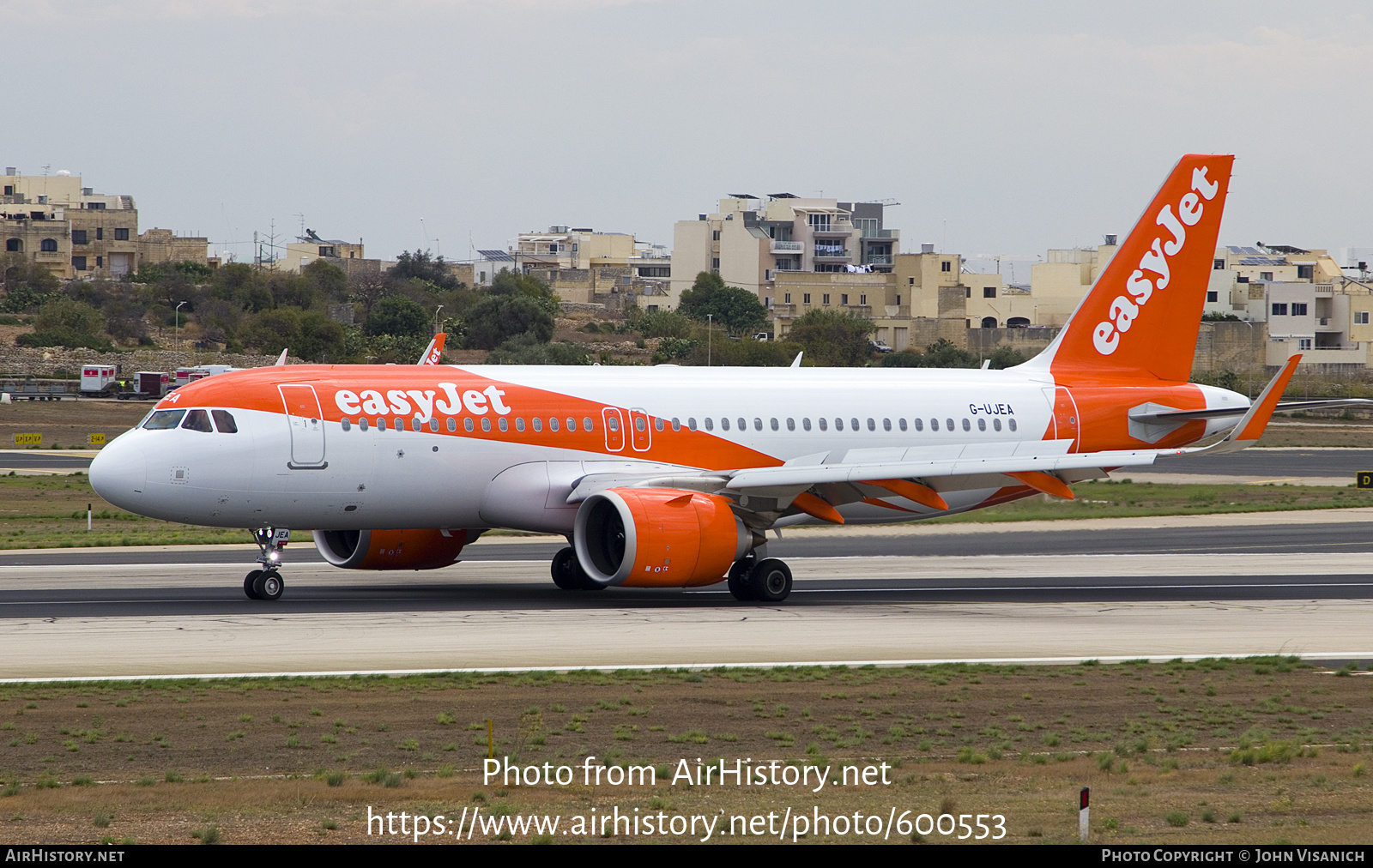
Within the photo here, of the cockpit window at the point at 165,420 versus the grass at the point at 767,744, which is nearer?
the grass at the point at 767,744

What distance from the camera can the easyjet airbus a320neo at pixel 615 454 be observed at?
96.4 feet

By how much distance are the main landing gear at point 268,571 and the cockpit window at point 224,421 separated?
80.5 inches

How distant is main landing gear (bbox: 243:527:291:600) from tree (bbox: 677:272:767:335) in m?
152

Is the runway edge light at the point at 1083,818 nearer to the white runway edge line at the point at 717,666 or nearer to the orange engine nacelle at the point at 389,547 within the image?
the white runway edge line at the point at 717,666

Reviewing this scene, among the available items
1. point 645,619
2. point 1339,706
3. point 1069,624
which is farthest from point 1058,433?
point 1339,706

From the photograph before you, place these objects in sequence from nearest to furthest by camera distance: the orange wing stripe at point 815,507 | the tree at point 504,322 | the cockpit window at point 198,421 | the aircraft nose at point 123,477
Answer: the aircraft nose at point 123,477 < the cockpit window at point 198,421 < the orange wing stripe at point 815,507 < the tree at point 504,322

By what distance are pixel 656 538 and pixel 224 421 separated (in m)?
8.04

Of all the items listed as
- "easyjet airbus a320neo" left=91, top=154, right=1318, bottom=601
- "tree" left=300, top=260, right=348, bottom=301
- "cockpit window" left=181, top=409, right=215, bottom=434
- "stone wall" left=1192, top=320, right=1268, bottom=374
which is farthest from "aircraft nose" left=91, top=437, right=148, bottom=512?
"tree" left=300, top=260, right=348, bottom=301

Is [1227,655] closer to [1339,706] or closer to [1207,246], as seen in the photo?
[1339,706]

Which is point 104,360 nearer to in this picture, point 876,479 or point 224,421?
point 224,421

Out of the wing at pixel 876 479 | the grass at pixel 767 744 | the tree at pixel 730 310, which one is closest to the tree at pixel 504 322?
the tree at pixel 730 310

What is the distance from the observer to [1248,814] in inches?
547

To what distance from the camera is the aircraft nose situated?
28562 mm

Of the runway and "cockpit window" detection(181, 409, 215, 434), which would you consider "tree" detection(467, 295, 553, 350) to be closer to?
the runway
